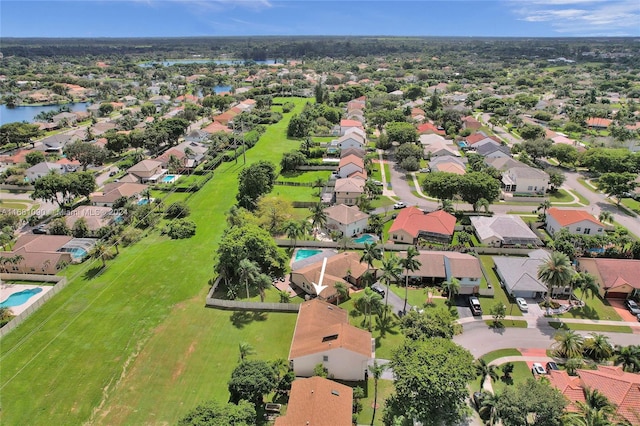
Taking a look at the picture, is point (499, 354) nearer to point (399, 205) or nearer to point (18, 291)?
point (399, 205)

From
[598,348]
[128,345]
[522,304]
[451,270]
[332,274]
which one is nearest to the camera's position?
[598,348]

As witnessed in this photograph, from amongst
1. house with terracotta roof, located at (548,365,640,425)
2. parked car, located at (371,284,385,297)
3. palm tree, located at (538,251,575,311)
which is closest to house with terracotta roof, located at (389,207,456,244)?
parked car, located at (371,284,385,297)

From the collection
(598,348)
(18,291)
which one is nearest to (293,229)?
(18,291)

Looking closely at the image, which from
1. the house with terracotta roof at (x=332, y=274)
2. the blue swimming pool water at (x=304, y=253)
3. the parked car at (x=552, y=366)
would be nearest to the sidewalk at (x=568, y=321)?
the parked car at (x=552, y=366)

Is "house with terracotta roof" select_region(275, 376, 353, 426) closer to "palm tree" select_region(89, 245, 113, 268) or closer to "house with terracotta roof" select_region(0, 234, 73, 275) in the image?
"palm tree" select_region(89, 245, 113, 268)

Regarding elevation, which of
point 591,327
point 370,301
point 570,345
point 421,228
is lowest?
point 591,327

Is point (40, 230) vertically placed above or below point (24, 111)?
below

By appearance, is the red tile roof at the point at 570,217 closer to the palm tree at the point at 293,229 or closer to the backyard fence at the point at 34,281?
the palm tree at the point at 293,229
